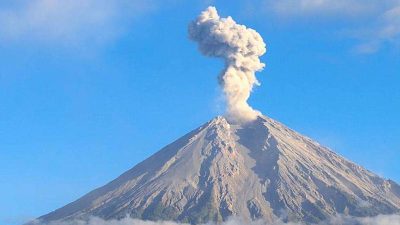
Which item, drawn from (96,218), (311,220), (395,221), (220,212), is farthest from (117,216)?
(395,221)

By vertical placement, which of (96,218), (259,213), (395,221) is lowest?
(395,221)

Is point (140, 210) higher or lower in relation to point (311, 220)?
higher

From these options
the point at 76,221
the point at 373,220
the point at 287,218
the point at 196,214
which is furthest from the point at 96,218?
the point at 373,220

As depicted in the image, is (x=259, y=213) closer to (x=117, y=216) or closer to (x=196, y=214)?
(x=196, y=214)

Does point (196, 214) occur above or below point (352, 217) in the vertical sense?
above

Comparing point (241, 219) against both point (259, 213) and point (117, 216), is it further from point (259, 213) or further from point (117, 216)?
point (117, 216)

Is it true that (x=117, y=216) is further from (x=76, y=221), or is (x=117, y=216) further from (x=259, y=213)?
(x=259, y=213)

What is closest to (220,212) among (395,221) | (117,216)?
(117,216)
